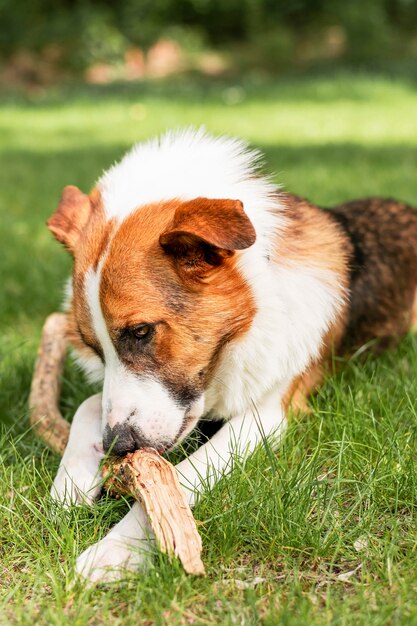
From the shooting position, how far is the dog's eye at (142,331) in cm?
318

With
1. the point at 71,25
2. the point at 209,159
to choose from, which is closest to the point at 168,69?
the point at 71,25

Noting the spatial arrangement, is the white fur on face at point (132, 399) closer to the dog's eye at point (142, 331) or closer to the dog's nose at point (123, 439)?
the dog's nose at point (123, 439)

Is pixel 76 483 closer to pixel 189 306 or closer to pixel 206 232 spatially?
pixel 189 306

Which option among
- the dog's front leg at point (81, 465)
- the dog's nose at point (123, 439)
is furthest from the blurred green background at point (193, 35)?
the dog's nose at point (123, 439)

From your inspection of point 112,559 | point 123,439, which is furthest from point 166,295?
point 112,559

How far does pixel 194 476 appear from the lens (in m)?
3.30

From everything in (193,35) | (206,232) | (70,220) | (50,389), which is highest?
(206,232)

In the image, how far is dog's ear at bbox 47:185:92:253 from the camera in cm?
369

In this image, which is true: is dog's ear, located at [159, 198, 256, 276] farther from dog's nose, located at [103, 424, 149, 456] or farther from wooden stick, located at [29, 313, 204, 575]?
wooden stick, located at [29, 313, 204, 575]

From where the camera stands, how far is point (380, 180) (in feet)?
29.5

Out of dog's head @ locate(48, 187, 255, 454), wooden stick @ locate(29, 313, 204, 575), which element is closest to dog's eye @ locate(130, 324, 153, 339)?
dog's head @ locate(48, 187, 255, 454)

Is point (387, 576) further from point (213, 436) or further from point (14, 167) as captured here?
point (14, 167)

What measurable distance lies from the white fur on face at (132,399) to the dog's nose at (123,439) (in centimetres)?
1

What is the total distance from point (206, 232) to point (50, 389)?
1.53m
